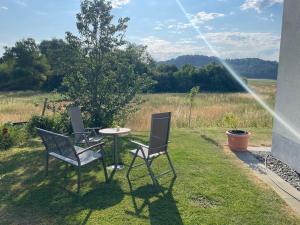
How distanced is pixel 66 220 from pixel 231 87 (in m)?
45.9

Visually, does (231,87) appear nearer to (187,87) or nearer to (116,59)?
(187,87)

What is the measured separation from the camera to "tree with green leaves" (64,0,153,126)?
8.34 meters

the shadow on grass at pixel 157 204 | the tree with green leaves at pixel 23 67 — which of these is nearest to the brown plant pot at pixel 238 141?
the shadow on grass at pixel 157 204

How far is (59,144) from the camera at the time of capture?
4.46 m

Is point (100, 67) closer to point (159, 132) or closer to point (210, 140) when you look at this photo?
point (210, 140)

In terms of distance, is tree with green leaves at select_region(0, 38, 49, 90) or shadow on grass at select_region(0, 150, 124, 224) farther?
tree with green leaves at select_region(0, 38, 49, 90)

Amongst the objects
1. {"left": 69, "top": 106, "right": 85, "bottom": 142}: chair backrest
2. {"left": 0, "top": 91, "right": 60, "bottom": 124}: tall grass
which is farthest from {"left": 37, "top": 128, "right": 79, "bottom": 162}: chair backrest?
{"left": 0, "top": 91, "right": 60, "bottom": 124}: tall grass

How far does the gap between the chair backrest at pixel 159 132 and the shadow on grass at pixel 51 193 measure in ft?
3.03

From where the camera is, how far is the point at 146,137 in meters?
8.23

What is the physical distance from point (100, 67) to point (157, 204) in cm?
569

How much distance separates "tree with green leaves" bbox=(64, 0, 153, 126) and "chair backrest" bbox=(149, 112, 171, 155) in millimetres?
4344

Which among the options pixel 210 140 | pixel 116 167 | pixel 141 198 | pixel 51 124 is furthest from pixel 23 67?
pixel 141 198

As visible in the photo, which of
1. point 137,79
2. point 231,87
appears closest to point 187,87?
point 231,87

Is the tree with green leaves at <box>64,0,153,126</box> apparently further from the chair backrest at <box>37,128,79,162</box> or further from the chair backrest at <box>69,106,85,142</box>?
the chair backrest at <box>37,128,79,162</box>
